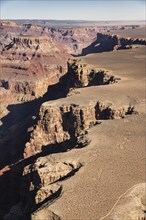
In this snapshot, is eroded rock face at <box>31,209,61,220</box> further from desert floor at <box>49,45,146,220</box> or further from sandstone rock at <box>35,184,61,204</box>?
sandstone rock at <box>35,184,61,204</box>

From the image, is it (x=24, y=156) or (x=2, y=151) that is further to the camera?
(x=2, y=151)

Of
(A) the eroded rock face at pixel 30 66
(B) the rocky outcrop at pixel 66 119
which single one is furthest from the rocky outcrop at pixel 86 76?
(A) the eroded rock face at pixel 30 66

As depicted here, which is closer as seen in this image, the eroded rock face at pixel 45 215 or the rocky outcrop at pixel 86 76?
the eroded rock face at pixel 45 215

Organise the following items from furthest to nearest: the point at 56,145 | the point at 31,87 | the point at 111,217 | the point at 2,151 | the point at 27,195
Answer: the point at 31,87 < the point at 2,151 < the point at 56,145 < the point at 27,195 < the point at 111,217

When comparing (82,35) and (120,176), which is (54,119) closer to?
(120,176)

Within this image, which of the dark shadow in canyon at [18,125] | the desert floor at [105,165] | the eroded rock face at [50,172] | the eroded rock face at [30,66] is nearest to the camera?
the desert floor at [105,165]

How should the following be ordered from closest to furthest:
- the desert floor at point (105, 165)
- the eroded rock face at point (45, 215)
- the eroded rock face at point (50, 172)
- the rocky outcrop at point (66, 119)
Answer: the eroded rock face at point (45, 215) < the desert floor at point (105, 165) < the eroded rock face at point (50, 172) < the rocky outcrop at point (66, 119)

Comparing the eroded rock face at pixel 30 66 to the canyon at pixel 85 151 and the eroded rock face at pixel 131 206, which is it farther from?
the eroded rock face at pixel 131 206

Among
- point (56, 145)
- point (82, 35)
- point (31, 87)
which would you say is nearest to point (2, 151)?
point (56, 145)
